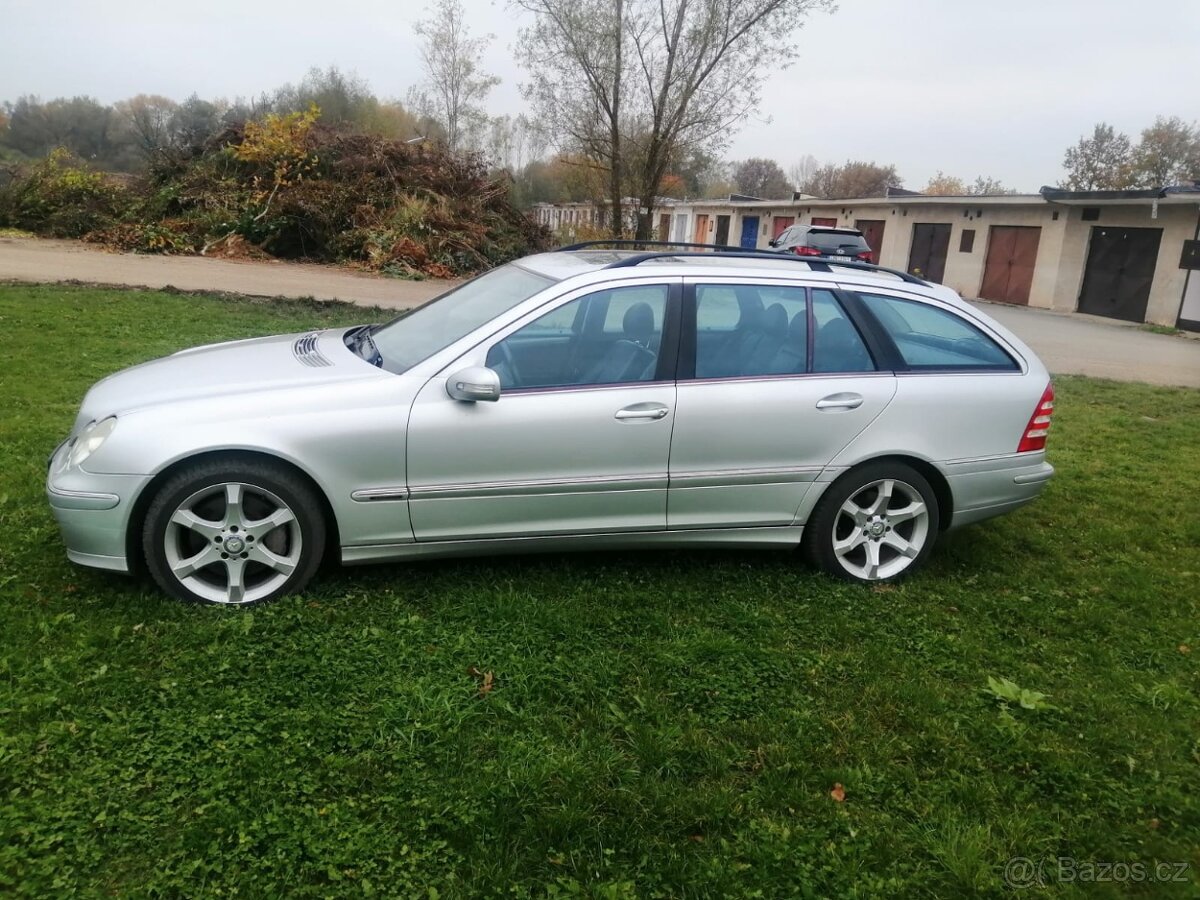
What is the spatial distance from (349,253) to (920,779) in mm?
19538

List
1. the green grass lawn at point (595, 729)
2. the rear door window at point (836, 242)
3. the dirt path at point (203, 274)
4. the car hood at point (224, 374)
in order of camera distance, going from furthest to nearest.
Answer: the rear door window at point (836, 242) < the dirt path at point (203, 274) < the car hood at point (224, 374) < the green grass lawn at point (595, 729)

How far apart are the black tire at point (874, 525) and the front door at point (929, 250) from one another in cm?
2851

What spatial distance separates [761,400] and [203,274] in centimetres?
1418

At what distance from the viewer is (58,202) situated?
20.7 m

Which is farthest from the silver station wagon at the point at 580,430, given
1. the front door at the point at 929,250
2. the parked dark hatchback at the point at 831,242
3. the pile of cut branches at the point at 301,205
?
the front door at the point at 929,250

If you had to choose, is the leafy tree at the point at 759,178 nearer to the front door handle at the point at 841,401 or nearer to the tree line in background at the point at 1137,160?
the tree line in background at the point at 1137,160

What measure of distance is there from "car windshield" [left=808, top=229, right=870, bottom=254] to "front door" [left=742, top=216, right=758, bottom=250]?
2048 cm

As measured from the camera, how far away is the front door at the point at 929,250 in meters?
31.2

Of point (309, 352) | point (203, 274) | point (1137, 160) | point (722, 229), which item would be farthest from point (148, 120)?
point (1137, 160)

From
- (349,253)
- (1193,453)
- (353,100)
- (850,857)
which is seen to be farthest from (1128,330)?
(353,100)

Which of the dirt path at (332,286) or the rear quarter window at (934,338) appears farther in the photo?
the dirt path at (332,286)

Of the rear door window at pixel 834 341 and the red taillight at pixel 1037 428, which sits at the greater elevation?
the rear door window at pixel 834 341

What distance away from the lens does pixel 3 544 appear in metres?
4.18

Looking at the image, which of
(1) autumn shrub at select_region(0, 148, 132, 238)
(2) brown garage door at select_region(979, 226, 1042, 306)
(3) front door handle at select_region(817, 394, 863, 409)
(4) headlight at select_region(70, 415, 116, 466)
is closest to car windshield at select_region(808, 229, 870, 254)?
(2) brown garage door at select_region(979, 226, 1042, 306)
